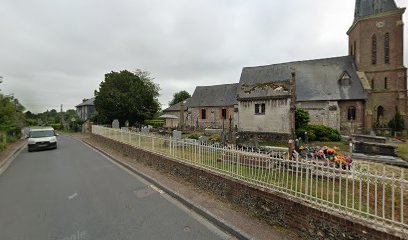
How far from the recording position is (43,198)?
560 cm

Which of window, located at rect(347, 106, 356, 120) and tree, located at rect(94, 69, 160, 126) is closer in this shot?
window, located at rect(347, 106, 356, 120)

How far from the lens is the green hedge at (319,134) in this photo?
733 inches

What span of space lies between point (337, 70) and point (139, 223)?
30.1 meters

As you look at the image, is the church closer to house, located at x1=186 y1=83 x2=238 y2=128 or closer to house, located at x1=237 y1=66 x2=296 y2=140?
house, located at x1=237 y1=66 x2=296 y2=140

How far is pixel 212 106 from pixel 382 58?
23.2 m

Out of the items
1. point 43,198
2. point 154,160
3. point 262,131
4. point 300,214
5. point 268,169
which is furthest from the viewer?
point 262,131

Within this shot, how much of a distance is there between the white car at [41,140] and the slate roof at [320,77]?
18.4 m

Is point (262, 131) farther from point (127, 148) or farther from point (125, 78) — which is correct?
point (125, 78)

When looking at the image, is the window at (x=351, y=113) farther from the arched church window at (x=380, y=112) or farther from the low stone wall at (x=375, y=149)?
the low stone wall at (x=375, y=149)

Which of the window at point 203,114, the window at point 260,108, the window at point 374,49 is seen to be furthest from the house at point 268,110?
the window at point 203,114

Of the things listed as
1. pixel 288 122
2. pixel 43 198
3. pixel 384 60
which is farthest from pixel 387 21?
pixel 43 198

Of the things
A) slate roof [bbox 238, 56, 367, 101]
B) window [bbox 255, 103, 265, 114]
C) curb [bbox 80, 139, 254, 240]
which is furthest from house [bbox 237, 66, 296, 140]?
curb [bbox 80, 139, 254, 240]

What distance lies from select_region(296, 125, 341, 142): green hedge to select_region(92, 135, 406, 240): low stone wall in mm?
15081

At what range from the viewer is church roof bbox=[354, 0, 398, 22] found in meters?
26.2
